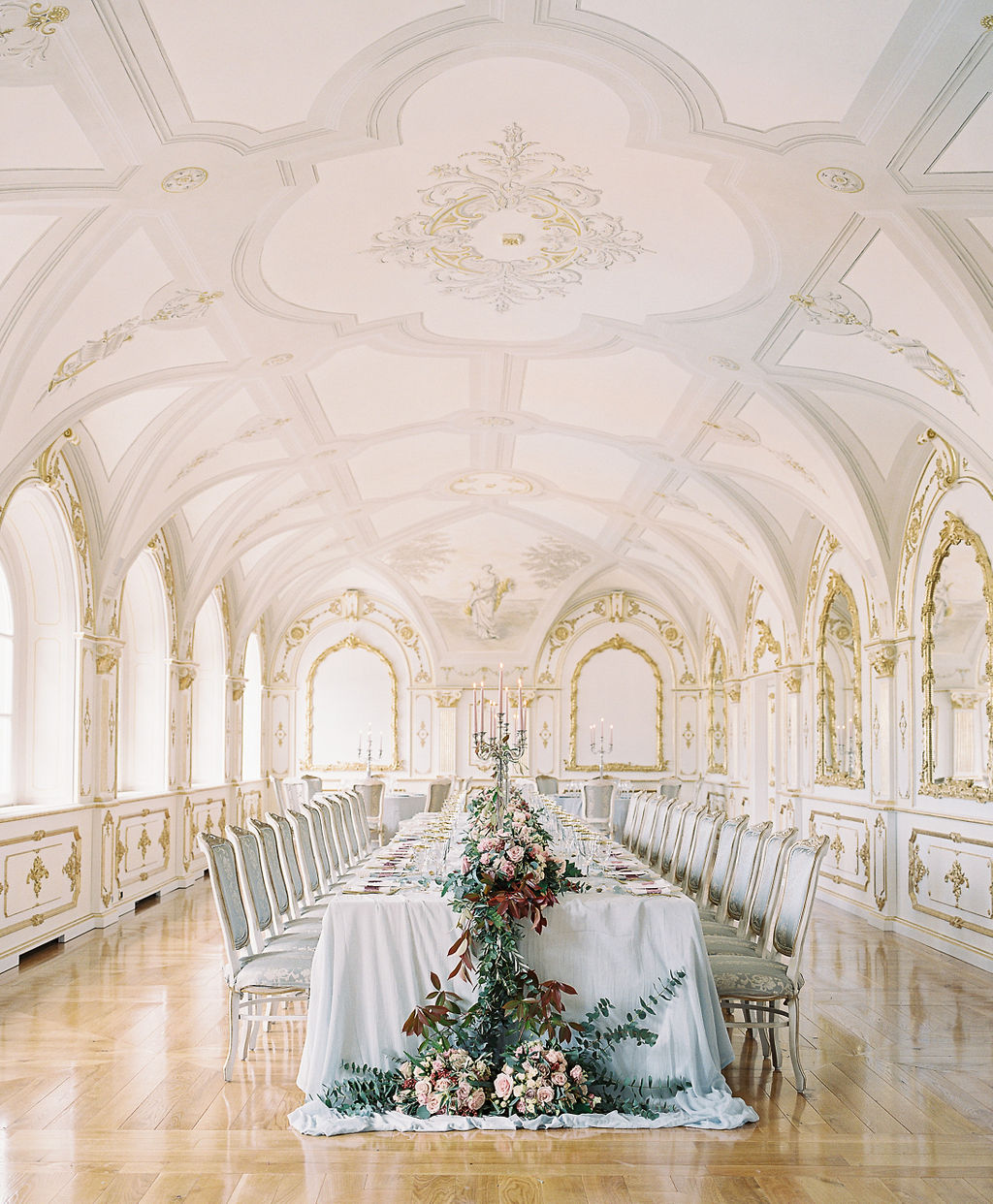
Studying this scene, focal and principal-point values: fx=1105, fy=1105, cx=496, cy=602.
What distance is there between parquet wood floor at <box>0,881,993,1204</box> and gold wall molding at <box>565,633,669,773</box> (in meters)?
10.7

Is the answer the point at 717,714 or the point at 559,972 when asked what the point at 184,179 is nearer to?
the point at 559,972

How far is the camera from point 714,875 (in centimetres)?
691

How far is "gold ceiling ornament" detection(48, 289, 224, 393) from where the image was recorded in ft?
21.4

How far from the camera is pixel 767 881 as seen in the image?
18.6 feet

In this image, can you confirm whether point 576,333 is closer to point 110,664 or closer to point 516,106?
point 516,106

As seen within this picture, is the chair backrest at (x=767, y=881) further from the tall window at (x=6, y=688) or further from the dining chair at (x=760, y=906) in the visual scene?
the tall window at (x=6, y=688)

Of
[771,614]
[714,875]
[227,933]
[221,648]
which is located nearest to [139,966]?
[227,933]

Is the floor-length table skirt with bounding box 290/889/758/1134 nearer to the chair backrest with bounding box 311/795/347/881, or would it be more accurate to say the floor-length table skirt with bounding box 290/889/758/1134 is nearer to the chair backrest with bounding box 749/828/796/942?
the chair backrest with bounding box 749/828/796/942

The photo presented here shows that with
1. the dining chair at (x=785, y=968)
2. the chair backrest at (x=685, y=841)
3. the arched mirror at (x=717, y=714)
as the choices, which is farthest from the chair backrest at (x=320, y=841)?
the arched mirror at (x=717, y=714)

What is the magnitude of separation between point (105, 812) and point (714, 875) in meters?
5.37

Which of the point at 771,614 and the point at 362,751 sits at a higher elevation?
the point at 771,614

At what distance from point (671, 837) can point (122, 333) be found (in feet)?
17.2

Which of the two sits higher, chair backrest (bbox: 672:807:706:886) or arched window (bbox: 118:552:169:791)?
arched window (bbox: 118:552:169:791)

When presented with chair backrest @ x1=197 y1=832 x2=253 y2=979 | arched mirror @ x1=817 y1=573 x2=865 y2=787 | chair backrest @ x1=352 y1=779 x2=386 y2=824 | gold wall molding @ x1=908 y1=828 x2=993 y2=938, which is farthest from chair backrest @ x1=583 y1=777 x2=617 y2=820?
chair backrest @ x1=197 y1=832 x2=253 y2=979
